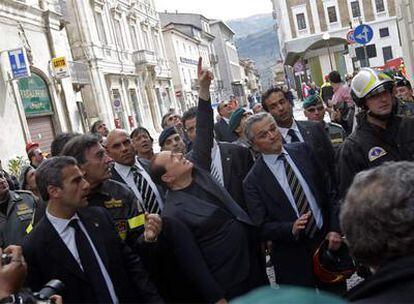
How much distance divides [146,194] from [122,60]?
98.7 ft

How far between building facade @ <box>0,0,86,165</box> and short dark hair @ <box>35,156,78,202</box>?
1295 centimetres

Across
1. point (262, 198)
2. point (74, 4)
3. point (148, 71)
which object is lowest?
point (262, 198)

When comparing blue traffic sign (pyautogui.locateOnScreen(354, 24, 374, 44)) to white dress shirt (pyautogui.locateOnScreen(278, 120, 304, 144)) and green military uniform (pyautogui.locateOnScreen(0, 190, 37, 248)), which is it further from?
green military uniform (pyautogui.locateOnScreen(0, 190, 37, 248))

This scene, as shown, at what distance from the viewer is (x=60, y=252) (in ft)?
9.96

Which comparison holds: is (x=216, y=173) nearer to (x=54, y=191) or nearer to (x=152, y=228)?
(x=152, y=228)

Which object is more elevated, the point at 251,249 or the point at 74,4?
the point at 74,4

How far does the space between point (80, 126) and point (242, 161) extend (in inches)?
723

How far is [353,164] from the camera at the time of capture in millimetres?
3408

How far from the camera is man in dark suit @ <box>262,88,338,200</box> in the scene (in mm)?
4150

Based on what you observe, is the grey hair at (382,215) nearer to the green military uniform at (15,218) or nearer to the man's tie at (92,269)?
the man's tie at (92,269)

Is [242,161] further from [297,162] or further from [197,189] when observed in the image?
[197,189]

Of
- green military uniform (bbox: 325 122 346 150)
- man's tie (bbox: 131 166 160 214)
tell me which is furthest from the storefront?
man's tie (bbox: 131 166 160 214)

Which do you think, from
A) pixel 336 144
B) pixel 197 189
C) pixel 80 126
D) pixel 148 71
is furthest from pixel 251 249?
pixel 148 71

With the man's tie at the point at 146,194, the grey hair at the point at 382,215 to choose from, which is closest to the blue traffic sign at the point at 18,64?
the man's tie at the point at 146,194
